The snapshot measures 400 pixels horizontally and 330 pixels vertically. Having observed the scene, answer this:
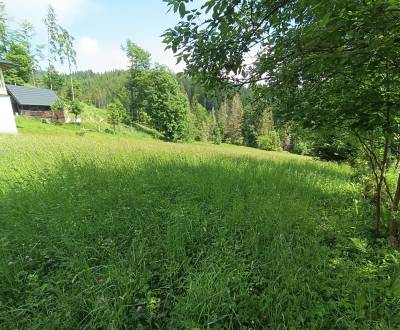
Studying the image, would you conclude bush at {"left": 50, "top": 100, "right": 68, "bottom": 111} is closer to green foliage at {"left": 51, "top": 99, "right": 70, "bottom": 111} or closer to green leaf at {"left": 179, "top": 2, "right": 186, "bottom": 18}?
green foliage at {"left": 51, "top": 99, "right": 70, "bottom": 111}

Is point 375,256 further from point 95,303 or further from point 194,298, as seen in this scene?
point 95,303

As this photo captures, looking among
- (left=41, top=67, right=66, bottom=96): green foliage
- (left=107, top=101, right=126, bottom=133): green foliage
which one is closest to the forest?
(left=107, top=101, right=126, bottom=133): green foliage

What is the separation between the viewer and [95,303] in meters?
1.87

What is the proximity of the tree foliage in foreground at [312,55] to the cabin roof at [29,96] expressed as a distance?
4440cm

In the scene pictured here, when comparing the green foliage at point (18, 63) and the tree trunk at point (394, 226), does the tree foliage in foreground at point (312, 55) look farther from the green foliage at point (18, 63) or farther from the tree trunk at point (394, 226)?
the green foliage at point (18, 63)

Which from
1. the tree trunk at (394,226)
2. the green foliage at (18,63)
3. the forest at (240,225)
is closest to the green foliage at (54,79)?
the green foliage at (18,63)

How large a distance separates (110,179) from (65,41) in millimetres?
43723

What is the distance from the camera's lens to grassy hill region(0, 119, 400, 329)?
1904mm

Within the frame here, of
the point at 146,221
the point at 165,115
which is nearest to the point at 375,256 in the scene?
the point at 146,221

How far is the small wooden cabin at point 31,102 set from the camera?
37.0 metres

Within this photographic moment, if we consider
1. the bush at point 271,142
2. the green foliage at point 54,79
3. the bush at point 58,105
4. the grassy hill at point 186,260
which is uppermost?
the green foliage at point 54,79

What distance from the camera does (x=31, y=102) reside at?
37594mm

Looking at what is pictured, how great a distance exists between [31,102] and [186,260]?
152ft

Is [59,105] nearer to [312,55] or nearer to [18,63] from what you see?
[18,63]
